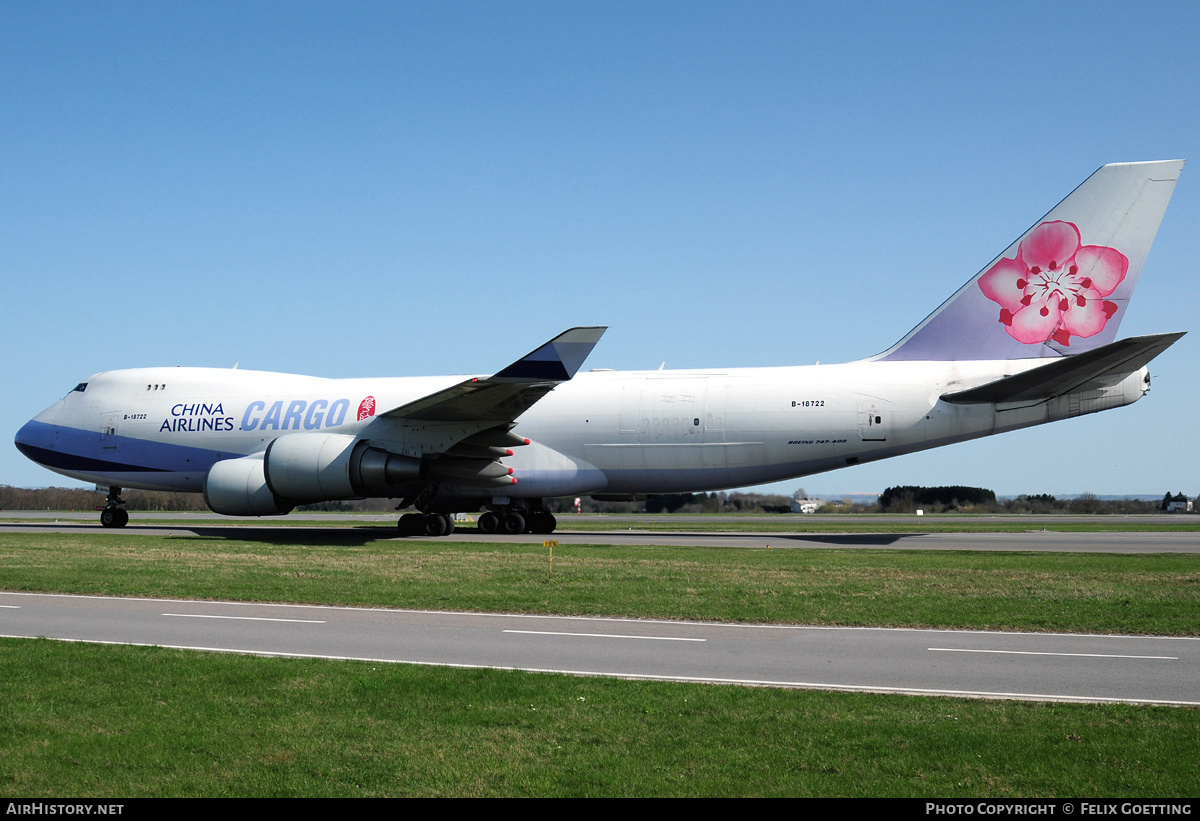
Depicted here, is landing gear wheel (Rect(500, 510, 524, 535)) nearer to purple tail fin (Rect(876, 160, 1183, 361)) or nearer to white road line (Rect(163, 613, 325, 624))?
purple tail fin (Rect(876, 160, 1183, 361))

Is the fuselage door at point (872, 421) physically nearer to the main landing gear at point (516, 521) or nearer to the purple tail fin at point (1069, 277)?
Answer: the purple tail fin at point (1069, 277)

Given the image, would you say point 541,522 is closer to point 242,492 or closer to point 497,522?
point 497,522

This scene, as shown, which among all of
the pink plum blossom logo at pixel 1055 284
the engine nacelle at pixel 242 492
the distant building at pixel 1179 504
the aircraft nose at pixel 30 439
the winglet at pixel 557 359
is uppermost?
the pink plum blossom logo at pixel 1055 284

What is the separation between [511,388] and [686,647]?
550 inches

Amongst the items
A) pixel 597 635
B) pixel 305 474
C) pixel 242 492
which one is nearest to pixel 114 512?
pixel 242 492

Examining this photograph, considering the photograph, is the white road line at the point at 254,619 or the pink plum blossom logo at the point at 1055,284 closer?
the white road line at the point at 254,619

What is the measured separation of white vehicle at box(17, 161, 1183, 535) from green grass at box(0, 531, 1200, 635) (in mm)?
4082

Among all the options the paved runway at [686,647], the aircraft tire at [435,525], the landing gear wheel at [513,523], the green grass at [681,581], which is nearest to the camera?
the paved runway at [686,647]

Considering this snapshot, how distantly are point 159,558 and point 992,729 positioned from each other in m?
16.8

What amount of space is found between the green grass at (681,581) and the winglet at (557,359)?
3972 mm

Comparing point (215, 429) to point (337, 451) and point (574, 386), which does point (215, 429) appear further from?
point (574, 386)

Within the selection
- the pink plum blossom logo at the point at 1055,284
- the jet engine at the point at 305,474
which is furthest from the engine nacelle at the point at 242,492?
the pink plum blossom logo at the point at 1055,284

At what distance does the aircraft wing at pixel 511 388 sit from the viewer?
21391 millimetres
